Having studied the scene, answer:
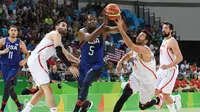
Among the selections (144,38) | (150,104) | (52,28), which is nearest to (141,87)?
(150,104)

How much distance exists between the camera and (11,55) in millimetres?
10133

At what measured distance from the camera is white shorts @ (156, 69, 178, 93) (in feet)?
30.1

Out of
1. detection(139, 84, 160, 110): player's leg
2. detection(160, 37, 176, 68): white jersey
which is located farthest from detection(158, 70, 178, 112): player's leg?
detection(139, 84, 160, 110): player's leg

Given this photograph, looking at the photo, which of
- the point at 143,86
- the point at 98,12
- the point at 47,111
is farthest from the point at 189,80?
the point at 143,86

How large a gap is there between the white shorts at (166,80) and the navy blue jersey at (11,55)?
3415mm

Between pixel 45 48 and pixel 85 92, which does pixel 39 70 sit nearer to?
pixel 45 48

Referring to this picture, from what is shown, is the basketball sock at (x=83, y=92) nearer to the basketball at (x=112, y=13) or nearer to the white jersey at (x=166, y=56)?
the basketball at (x=112, y=13)

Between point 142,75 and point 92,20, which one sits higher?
point 92,20

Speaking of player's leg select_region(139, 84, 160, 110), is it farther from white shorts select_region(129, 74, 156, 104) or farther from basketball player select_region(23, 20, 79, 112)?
A: basketball player select_region(23, 20, 79, 112)

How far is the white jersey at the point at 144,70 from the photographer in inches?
313

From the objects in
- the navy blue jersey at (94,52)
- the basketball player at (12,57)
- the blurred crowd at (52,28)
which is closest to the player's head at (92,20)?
the navy blue jersey at (94,52)

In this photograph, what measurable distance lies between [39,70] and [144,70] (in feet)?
6.40

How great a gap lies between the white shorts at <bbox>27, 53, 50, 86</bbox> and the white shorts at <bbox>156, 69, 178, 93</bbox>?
2.70 meters

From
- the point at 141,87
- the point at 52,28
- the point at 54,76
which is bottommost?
the point at 54,76
